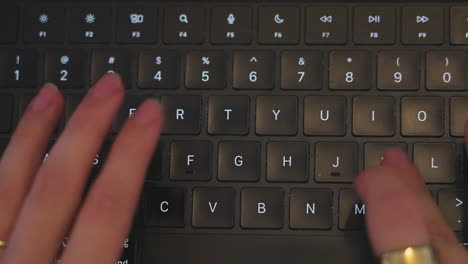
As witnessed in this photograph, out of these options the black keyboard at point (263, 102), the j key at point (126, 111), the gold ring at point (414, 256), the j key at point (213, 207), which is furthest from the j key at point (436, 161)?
the j key at point (126, 111)

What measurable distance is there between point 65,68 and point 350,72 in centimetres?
34

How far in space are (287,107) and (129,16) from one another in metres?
0.22

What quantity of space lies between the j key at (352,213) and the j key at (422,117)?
3.8 inches

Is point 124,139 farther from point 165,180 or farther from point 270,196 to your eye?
point 270,196

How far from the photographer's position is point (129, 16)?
2.53 ft

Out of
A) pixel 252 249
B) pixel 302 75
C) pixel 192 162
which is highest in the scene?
pixel 302 75

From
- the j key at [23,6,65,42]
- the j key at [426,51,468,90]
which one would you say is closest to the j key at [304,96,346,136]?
the j key at [426,51,468,90]

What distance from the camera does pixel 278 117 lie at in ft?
2.45

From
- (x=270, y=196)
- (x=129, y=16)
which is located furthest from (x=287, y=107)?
(x=129, y=16)

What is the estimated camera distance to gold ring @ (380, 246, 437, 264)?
2.15 feet

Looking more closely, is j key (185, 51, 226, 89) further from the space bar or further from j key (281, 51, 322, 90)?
the space bar

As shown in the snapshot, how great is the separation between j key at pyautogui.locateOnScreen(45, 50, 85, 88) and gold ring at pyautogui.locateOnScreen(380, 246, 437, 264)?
16.3 inches

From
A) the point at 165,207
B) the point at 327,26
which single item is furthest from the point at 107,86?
the point at 327,26

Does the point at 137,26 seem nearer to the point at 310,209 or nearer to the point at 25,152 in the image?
the point at 25,152
